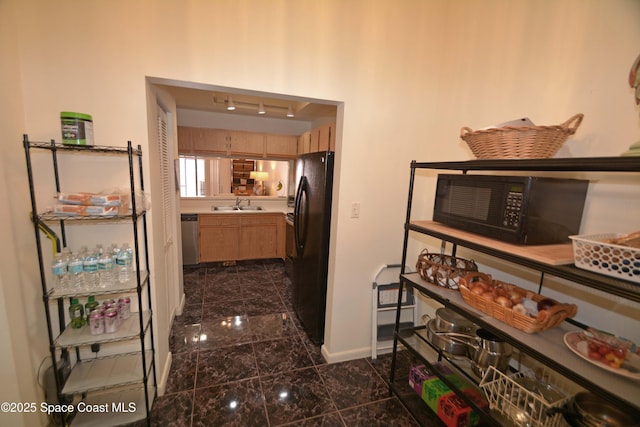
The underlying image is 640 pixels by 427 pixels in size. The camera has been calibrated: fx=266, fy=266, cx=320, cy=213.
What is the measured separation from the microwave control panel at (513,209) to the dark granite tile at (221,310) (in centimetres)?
266

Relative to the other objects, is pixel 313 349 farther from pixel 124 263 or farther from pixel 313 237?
pixel 124 263

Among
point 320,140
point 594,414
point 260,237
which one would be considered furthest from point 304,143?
point 594,414

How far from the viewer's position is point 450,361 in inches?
63.2

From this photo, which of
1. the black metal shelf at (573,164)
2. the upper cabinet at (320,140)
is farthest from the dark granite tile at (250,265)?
the black metal shelf at (573,164)

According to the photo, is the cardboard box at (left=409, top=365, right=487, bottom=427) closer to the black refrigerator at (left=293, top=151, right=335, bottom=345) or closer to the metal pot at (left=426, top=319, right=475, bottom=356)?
the metal pot at (left=426, top=319, right=475, bottom=356)

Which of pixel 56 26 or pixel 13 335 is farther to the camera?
pixel 56 26

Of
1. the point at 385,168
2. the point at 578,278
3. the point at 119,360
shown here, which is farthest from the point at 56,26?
the point at 578,278

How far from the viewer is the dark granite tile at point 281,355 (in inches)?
84.7

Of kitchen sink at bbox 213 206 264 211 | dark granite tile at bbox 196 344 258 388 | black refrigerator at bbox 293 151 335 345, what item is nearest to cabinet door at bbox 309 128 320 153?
black refrigerator at bbox 293 151 335 345

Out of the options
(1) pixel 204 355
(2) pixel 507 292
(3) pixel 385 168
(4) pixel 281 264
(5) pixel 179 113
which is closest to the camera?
(2) pixel 507 292

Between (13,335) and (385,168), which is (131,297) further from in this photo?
(385,168)

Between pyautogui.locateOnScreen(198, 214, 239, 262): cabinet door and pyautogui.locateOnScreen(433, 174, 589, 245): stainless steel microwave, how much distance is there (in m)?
3.69

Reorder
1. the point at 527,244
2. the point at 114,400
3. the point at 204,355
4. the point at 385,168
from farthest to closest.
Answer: the point at 204,355 < the point at 385,168 < the point at 114,400 < the point at 527,244

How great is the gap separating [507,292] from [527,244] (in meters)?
0.34
